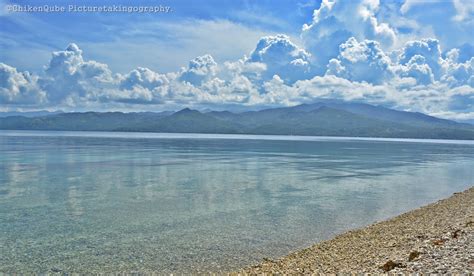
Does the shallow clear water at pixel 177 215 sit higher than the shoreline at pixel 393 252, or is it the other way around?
the shoreline at pixel 393 252

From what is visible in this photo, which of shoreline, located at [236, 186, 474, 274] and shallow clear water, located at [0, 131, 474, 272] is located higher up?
shoreline, located at [236, 186, 474, 274]

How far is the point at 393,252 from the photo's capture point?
653 inches

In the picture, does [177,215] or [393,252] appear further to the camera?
[177,215]

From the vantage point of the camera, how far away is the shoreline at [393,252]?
13195 mm

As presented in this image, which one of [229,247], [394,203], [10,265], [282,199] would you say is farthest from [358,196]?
[10,265]

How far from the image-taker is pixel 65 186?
42625mm

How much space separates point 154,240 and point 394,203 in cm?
2410

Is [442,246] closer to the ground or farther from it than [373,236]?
farther from it

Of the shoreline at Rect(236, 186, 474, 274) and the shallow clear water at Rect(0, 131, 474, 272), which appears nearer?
the shoreline at Rect(236, 186, 474, 274)

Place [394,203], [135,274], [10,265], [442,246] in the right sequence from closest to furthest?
[442,246] → [135,274] → [10,265] → [394,203]

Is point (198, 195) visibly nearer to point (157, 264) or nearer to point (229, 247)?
point (229, 247)

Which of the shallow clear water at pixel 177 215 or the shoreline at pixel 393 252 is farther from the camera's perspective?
the shallow clear water at pixel 177 215

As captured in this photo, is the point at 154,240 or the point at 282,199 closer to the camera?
the point at 154,240

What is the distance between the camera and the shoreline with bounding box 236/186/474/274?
43.3ft
